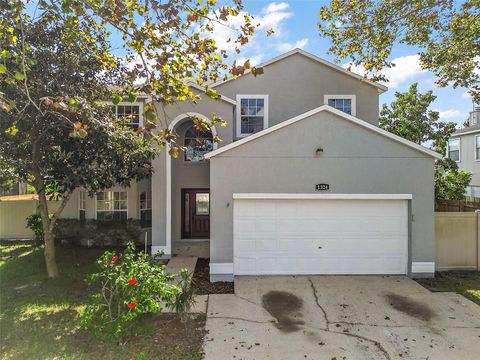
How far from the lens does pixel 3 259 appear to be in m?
10.4

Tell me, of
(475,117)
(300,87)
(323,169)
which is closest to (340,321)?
(323,169)

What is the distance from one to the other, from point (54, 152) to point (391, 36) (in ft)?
33.1

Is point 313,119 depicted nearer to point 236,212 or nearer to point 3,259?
point 236,212

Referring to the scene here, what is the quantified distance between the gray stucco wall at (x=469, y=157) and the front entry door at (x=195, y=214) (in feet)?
63.8

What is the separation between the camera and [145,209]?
13.0 m

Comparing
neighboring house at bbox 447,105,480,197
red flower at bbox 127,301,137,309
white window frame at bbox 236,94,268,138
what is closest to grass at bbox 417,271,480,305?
red flower at bbox 127,301,137,309

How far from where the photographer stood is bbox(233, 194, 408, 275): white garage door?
8531 mm

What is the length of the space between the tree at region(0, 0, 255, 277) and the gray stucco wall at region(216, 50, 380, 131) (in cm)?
531

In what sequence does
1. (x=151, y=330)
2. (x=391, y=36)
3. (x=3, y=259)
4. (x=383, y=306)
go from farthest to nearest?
(x=3, y=259) < (x=391, y=36) < (x=383, y=306) < (x=151, y=330)

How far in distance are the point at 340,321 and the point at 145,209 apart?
926 cm

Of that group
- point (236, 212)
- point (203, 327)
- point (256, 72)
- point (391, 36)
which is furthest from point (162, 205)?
point (391, 36)

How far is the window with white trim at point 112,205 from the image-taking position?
12.5m

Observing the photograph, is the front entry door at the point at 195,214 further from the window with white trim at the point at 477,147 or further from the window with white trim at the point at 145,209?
the window with white trim at the point at 477,147

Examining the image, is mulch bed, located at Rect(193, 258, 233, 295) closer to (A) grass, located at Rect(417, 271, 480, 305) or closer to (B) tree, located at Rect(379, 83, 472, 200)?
(A) grass, located at Rect(417, 271, 480, 305)
